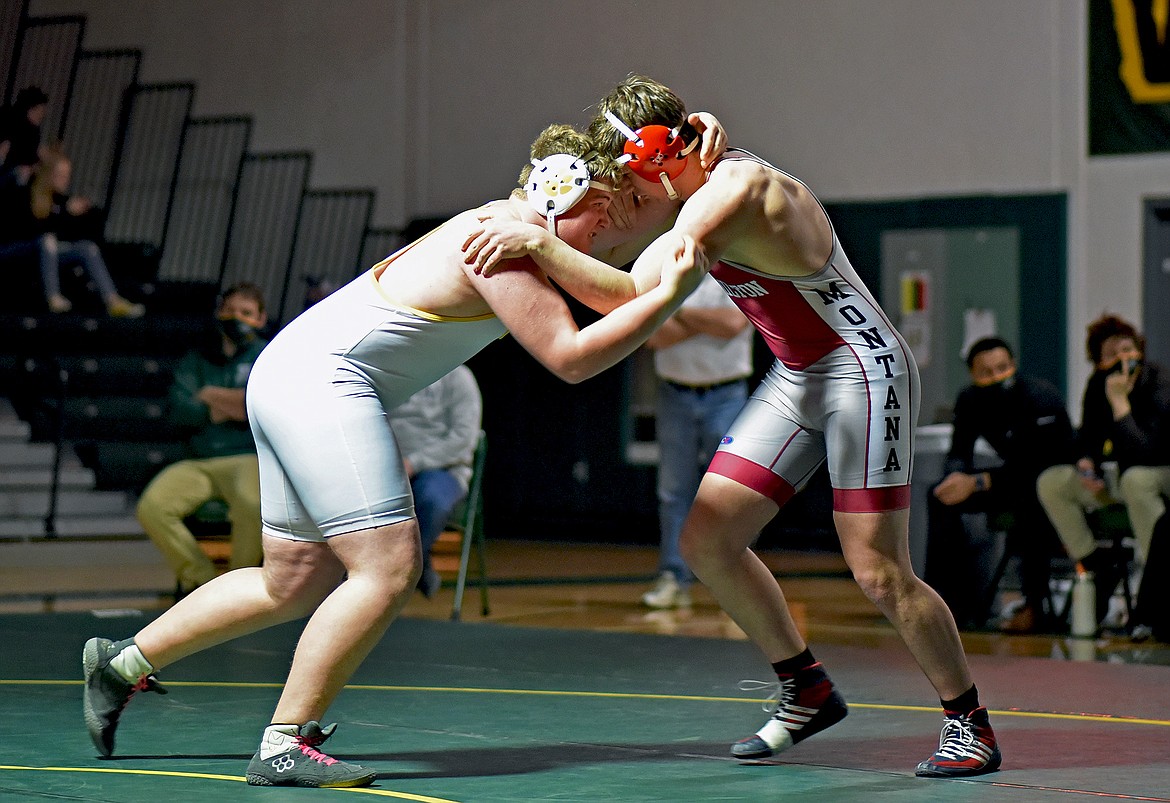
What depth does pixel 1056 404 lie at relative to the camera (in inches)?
279

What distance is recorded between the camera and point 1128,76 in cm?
1004

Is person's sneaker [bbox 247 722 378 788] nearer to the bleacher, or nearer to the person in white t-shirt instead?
the person in white t-shirt

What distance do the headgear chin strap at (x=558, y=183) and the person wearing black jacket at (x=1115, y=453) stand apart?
385 cm

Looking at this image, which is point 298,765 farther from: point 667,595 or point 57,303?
point 57,303

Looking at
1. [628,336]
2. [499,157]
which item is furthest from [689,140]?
[499,157]

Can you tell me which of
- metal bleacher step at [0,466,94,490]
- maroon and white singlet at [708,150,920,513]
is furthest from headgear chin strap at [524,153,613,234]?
metal bleacher step at [0,466,94,490]

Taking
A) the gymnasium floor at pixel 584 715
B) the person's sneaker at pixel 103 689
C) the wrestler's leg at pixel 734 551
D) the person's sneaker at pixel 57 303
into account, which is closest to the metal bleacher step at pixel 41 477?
the person's sneaker at pixel 57 303

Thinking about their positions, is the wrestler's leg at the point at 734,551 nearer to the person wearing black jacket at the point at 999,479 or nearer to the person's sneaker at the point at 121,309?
the person wearing black jacket at the point at 999,479

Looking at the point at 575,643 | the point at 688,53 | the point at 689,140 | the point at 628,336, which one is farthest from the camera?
the point at 688,53

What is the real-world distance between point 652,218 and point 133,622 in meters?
3.68

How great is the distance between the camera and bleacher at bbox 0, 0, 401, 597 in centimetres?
1138

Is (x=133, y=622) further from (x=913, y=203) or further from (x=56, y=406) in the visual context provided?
(x=913, y=203)

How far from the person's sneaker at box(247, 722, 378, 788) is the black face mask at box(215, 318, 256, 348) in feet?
15.3

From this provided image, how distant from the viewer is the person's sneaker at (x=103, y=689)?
3805 millimetres
